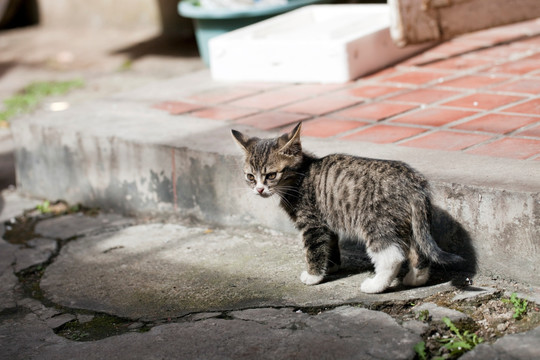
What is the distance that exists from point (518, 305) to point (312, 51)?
279 centimetres

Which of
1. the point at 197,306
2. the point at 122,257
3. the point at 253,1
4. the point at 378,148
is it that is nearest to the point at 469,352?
the point at 197,306

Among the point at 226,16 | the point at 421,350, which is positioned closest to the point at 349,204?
the point at 421,350

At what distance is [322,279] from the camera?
3.24 m

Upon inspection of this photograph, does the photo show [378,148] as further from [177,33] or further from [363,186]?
[177,33]

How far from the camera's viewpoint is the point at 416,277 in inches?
121

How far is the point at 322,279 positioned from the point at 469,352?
0.86 m

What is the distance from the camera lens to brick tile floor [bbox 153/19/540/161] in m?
3.84

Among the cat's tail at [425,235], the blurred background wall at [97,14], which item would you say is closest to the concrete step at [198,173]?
the cat's tail at [425,235]

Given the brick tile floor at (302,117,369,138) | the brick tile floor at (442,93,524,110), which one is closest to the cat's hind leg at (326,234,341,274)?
the brick tile floor at (302,117,369,138)

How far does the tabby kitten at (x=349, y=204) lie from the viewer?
116 inches

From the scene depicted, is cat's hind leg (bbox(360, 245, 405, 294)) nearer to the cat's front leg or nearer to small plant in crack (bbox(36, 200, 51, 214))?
the cat's front leg

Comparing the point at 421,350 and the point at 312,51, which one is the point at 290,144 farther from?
the point at 312,51

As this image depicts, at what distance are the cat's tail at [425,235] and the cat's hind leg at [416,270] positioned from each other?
7 cm

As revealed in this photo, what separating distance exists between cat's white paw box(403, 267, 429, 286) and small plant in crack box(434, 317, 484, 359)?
346 millimetres
